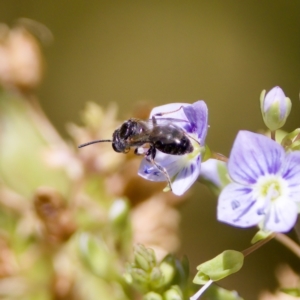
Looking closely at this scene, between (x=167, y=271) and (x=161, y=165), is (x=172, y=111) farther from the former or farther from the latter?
(x=167, y=271)

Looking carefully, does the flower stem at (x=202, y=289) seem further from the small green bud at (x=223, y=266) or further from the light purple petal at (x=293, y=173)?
the light purple petal at (x=293, y=173)

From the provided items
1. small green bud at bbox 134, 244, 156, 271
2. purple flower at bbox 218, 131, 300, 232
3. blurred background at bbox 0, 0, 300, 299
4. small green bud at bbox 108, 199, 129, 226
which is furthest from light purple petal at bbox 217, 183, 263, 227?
blurred background at bbox 0, 0, 300, 299

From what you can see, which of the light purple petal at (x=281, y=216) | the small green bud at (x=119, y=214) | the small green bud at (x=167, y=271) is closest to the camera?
the light purple petal at (x=281, y=216)

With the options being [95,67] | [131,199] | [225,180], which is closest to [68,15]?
[95,67]

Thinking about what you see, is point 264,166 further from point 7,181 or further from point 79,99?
point 79,99

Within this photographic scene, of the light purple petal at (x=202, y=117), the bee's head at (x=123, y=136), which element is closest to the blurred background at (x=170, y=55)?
the bee's head at (x=123, y=136)

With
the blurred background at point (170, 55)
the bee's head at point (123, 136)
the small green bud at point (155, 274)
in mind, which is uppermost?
the bee's head at point (123, 136)

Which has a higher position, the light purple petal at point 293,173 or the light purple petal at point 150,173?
the light purple petal at point 293,173
